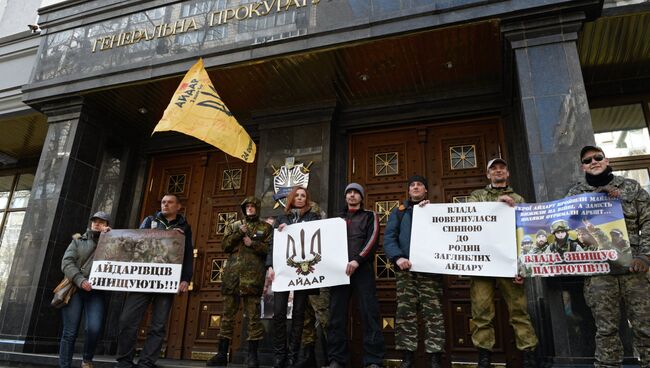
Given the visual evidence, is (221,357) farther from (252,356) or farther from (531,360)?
(531,360)

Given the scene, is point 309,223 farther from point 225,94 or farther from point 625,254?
point 225,94

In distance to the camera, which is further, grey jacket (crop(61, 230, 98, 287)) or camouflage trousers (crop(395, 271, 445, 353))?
grey jacket (crop(61, 230, 98, 287))

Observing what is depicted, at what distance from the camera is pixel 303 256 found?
5164 millimetres

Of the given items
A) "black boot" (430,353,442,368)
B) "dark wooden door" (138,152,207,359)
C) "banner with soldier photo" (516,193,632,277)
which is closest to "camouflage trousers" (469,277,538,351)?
"banner with soldier photo" (516,193,632,277)

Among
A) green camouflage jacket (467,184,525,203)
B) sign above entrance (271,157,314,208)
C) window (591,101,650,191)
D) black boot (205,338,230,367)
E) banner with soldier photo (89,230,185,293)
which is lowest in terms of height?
black boot (205,338,230,367)

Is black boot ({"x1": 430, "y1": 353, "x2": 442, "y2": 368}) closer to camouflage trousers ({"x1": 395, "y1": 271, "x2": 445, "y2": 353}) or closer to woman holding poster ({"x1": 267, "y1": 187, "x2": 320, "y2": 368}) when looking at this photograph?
camouflage trousers ({"x1": 395, "y1": 271, "x2": 445, "y2": 353})

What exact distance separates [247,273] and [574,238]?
3.83 meters

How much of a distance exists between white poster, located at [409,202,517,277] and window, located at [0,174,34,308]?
34.0ft

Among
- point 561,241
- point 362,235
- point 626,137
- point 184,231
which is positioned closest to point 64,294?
point 184,231

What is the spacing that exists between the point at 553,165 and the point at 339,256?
8.87 feet

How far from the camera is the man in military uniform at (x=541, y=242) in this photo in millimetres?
4480

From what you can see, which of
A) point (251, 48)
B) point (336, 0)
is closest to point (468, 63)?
point (336, 0)

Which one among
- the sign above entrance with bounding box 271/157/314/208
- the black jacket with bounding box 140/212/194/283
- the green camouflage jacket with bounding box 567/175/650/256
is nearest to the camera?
the green camouflage jacket with bounding box 567/175/650/256

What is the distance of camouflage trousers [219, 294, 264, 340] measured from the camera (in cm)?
571
